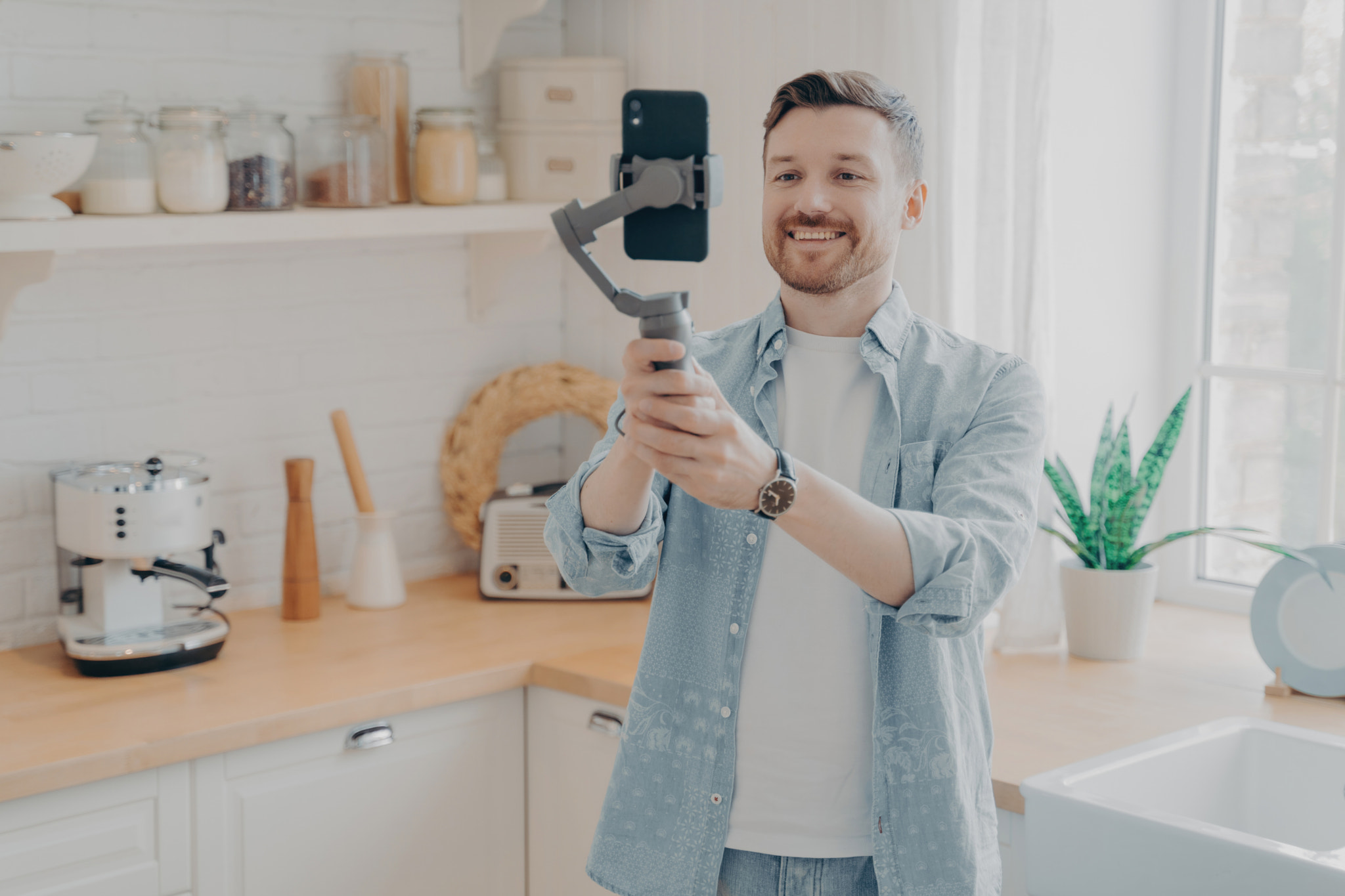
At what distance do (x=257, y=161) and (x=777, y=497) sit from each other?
1325mm

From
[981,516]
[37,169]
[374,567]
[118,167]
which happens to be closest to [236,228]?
[118,167]

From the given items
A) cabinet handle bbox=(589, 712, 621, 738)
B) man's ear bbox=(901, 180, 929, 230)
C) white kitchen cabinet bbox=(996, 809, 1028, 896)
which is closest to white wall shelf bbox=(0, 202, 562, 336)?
cabinet handle bbox=(589, 712, 621, 738)

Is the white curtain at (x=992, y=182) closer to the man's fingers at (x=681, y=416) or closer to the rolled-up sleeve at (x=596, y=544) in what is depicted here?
the rolled-up sleeve at (x=596, y=544)

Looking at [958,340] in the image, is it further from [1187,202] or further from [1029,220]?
[1187,202]

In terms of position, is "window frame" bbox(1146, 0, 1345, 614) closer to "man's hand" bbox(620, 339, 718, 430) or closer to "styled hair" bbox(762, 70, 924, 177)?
"styled hair" bbox(762, 70, 924, 177)

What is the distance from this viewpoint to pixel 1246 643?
84.9 inches

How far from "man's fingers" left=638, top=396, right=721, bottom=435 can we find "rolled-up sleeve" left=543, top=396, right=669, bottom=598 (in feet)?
0.64

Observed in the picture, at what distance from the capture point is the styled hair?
1292 mm

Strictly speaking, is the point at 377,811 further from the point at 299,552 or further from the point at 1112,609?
the point at 1112,609

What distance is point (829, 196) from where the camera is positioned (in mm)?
1281

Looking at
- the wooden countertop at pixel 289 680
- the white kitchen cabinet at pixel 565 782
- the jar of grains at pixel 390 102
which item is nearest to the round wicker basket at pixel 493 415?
the wooden countertop at pixel 289 680

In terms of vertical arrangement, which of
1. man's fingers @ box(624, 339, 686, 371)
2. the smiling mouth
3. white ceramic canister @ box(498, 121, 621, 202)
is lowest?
man's fingers @ box(624, 339, 686, 371)

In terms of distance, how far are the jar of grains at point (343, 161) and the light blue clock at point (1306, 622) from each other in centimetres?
147

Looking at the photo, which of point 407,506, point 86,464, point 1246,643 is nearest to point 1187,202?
point 1246,643
